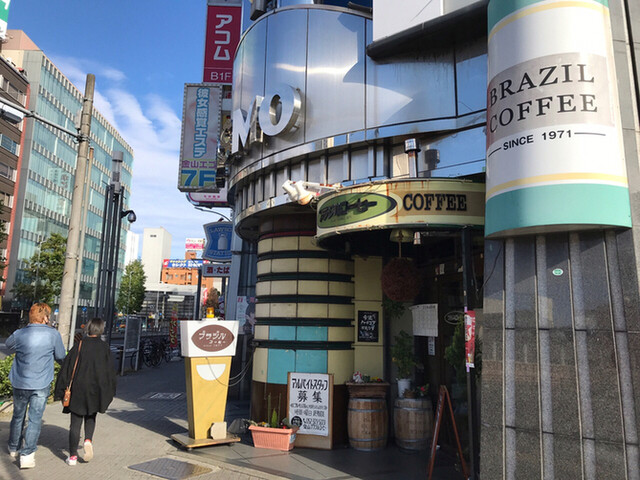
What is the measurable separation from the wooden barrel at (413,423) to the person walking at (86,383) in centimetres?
451

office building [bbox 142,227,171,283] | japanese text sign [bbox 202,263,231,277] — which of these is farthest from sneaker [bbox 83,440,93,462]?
office building [bbox 142,227,171,283]

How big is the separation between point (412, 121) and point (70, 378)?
612 centimetres

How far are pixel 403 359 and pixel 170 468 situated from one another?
408 cm

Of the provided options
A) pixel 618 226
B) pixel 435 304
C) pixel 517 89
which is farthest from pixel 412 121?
pixel 618 226

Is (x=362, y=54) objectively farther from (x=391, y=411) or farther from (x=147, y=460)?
(x=147, y=460)

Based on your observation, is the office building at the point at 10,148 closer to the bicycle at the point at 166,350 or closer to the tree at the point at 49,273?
the tree at the point at 49,273

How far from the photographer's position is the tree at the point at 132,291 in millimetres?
74438

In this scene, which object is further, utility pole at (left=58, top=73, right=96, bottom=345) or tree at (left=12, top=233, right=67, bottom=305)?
tree at (left=12, top=233, right=67, bottom=305)

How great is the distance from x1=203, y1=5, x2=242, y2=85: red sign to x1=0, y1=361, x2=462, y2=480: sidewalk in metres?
11.2

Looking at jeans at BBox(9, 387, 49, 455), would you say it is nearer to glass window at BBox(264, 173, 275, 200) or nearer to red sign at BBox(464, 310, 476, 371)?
glass window at BBox(264, 173, 275, 200)

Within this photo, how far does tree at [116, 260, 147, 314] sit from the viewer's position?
74.4 m

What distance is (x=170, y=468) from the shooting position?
6.92 m

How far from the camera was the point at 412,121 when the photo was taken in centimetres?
783

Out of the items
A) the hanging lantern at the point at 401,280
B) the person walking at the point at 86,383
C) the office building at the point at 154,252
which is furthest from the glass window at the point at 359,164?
the office building at the point at 154,252
